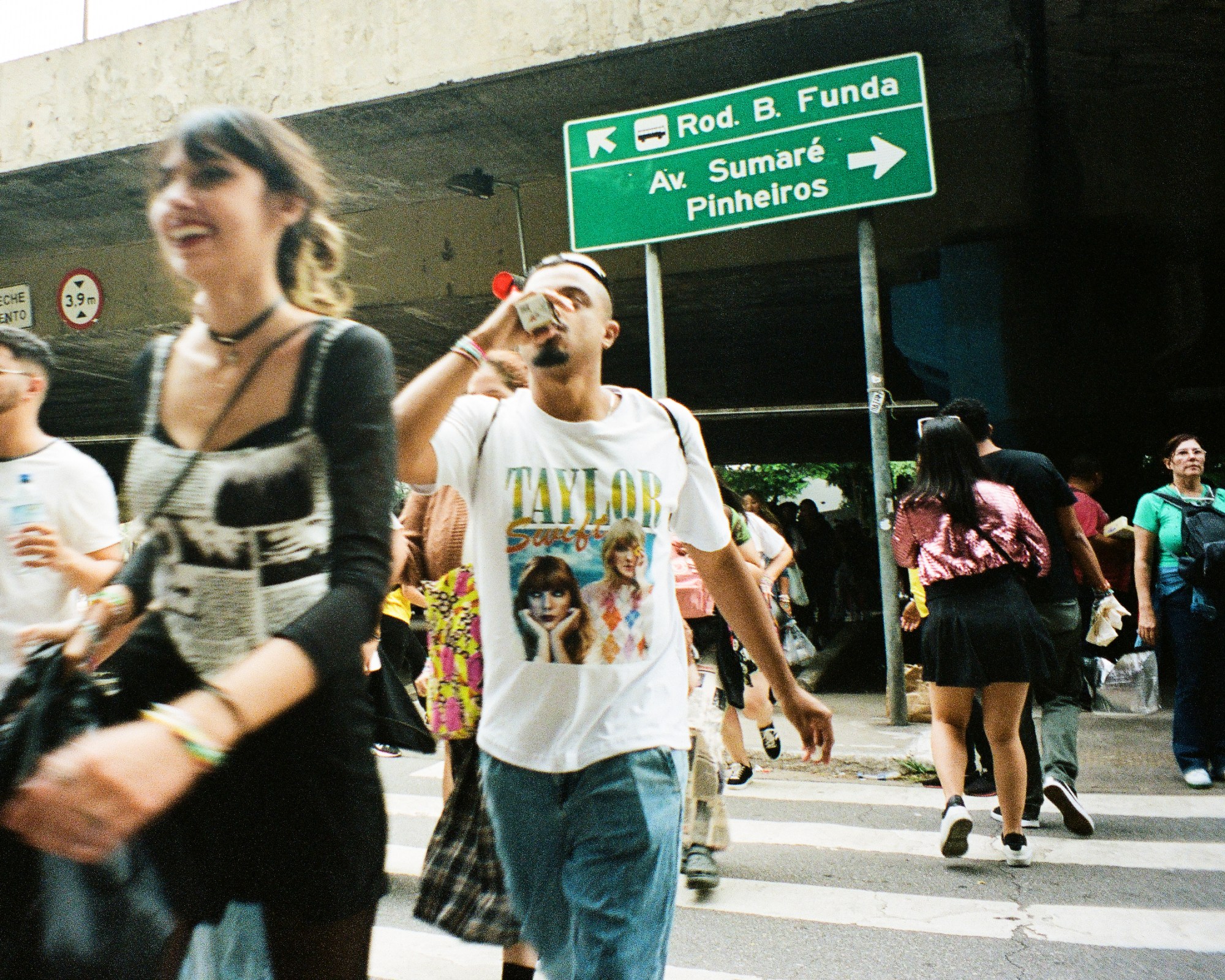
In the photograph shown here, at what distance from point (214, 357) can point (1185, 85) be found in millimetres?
10003

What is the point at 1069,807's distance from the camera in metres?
4.97

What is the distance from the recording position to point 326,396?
138 cm

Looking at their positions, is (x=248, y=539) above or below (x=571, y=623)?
above

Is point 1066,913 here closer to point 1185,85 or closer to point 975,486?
point 975,486

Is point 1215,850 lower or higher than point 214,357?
lower

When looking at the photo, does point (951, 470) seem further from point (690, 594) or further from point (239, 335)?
point (239, 335)

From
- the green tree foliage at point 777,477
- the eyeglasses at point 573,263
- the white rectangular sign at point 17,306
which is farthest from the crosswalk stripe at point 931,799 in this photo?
the green tree foliage at point 777,477

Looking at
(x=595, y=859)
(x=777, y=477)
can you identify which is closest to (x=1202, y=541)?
(x=595, y=859)

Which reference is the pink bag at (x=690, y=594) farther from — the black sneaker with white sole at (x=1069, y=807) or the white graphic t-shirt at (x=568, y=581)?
the white graphic t-shirt at (x=568, y=581)

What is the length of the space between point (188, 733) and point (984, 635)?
3839 mm

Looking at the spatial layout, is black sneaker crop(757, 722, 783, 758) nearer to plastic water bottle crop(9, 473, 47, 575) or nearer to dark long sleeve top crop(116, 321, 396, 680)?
plastic water bottle crop(9, 473, 47, 575)

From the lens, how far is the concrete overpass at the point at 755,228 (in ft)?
25.4

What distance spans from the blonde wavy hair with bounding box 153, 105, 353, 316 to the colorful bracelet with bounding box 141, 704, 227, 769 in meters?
0.64

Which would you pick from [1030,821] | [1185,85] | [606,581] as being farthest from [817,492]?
[606,581]
